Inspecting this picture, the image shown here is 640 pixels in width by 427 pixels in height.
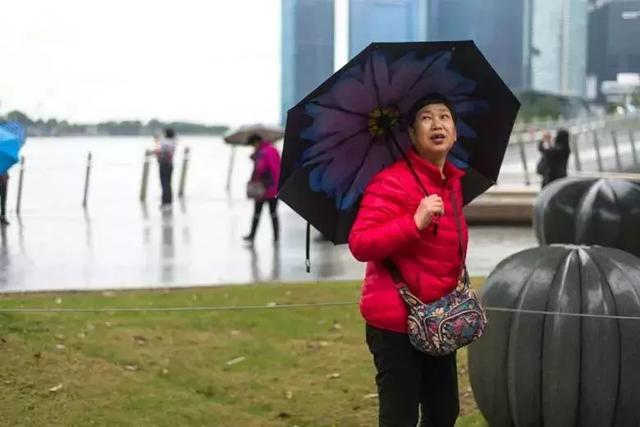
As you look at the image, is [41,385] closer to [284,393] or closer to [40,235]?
[284,393]

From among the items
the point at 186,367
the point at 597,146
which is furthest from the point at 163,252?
the point at 597,146

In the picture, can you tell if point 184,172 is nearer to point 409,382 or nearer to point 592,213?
point 592,213

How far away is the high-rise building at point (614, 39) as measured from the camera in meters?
15.1

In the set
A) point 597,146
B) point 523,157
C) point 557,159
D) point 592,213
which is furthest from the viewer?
point 523,157

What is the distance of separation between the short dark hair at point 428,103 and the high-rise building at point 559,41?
43.0ft

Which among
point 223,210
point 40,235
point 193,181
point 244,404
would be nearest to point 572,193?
point 244,404

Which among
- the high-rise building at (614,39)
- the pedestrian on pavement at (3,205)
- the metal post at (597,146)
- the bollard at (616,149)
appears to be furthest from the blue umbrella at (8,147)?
the metal post at (597,146)

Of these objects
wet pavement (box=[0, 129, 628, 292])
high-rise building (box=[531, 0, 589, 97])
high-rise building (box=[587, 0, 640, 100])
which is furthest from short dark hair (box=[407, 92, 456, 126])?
high-rise building (box=[531, 0, 589, 97])

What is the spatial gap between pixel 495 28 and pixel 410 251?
1166cm

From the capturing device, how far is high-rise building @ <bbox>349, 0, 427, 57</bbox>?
11.4 metres

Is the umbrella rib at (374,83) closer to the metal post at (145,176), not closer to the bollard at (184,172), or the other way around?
the metal post at (145,176)

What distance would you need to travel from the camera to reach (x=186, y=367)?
6.28m

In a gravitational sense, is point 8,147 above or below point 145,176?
above

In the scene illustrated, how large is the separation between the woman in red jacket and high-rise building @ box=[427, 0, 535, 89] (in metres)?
8.88
